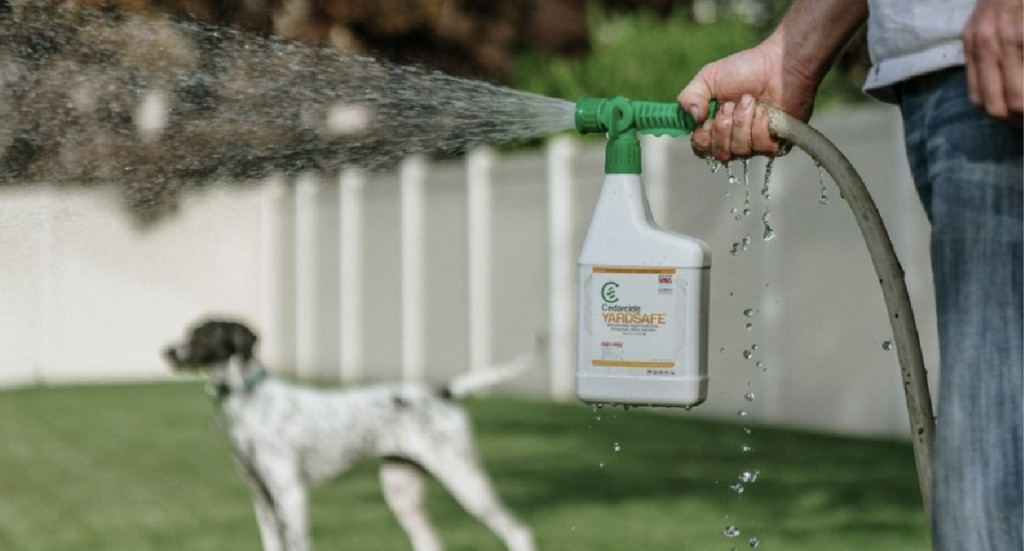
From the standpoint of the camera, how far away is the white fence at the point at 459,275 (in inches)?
464

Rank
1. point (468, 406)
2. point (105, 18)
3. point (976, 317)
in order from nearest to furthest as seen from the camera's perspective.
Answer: point (976, 317) < point (105, 18) < point (468, 406)

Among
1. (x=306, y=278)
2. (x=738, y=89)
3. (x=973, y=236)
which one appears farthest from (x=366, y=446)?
(x=306, y=278)

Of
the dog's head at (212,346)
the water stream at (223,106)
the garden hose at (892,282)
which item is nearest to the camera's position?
the garden hose at (892,282)

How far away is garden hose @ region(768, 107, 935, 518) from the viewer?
2150 mm

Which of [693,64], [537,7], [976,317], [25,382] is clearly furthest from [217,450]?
[537,7]

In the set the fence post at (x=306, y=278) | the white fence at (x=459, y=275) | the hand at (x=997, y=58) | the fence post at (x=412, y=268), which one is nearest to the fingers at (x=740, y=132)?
the hand at (x=997, y=58)

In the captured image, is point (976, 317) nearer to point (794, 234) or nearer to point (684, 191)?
→ point (794, 234)

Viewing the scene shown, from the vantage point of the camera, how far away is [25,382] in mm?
19781

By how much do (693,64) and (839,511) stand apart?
9115mm

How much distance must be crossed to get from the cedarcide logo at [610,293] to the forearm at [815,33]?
39 centimetres

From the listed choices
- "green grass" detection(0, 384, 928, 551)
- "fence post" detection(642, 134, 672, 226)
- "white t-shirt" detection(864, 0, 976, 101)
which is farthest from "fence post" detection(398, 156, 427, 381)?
"white t-shirt" detection(864, 0, 976, 101)

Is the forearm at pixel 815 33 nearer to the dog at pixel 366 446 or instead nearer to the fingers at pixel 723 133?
the fingers at pixel 723 133

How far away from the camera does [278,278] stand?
20.7m

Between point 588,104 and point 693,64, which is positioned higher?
point 693,64
